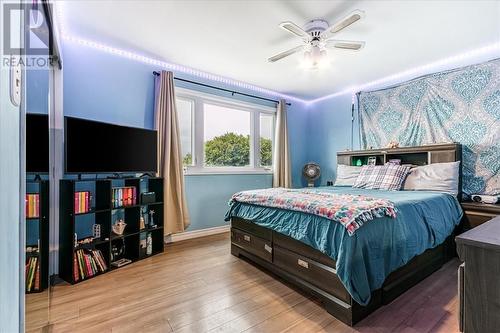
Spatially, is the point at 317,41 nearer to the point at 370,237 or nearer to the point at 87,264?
the point at 370,237

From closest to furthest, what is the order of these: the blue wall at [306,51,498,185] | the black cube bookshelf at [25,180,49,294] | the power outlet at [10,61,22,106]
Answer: the power outlet at [10,61,22,106] < the black cube bookshelf at [25,180,49,294] < the blue wall at [306,51,498,185]

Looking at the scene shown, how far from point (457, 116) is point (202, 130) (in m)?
3.50

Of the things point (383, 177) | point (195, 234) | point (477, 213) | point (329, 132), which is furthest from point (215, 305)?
point (329, 132)

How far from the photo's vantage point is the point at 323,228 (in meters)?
1.76

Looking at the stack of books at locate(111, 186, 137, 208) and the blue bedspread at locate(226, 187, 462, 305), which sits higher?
the stack of books at locate(111, 186, 137, 208)

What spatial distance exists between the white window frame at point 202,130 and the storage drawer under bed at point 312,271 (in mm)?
1958

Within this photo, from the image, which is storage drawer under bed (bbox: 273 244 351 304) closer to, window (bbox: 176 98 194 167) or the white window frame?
the white window frame

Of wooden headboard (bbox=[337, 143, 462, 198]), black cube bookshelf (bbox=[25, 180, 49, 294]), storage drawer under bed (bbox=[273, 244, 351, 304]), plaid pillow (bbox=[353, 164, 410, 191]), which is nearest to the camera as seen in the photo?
black cube bookshelf (bbox=[25, 180, 49, 294])

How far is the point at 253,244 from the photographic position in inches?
101

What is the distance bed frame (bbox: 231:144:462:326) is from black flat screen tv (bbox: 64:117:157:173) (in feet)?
4.48

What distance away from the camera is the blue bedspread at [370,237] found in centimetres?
155

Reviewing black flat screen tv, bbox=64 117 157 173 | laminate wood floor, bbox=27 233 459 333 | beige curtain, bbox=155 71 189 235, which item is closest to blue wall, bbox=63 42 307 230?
beige curtain, bbox=155 71 189 235

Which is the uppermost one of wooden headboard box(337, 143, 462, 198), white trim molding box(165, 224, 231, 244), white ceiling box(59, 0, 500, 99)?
white ceiling box(59, 0, 500, 99)

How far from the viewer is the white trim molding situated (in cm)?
336
